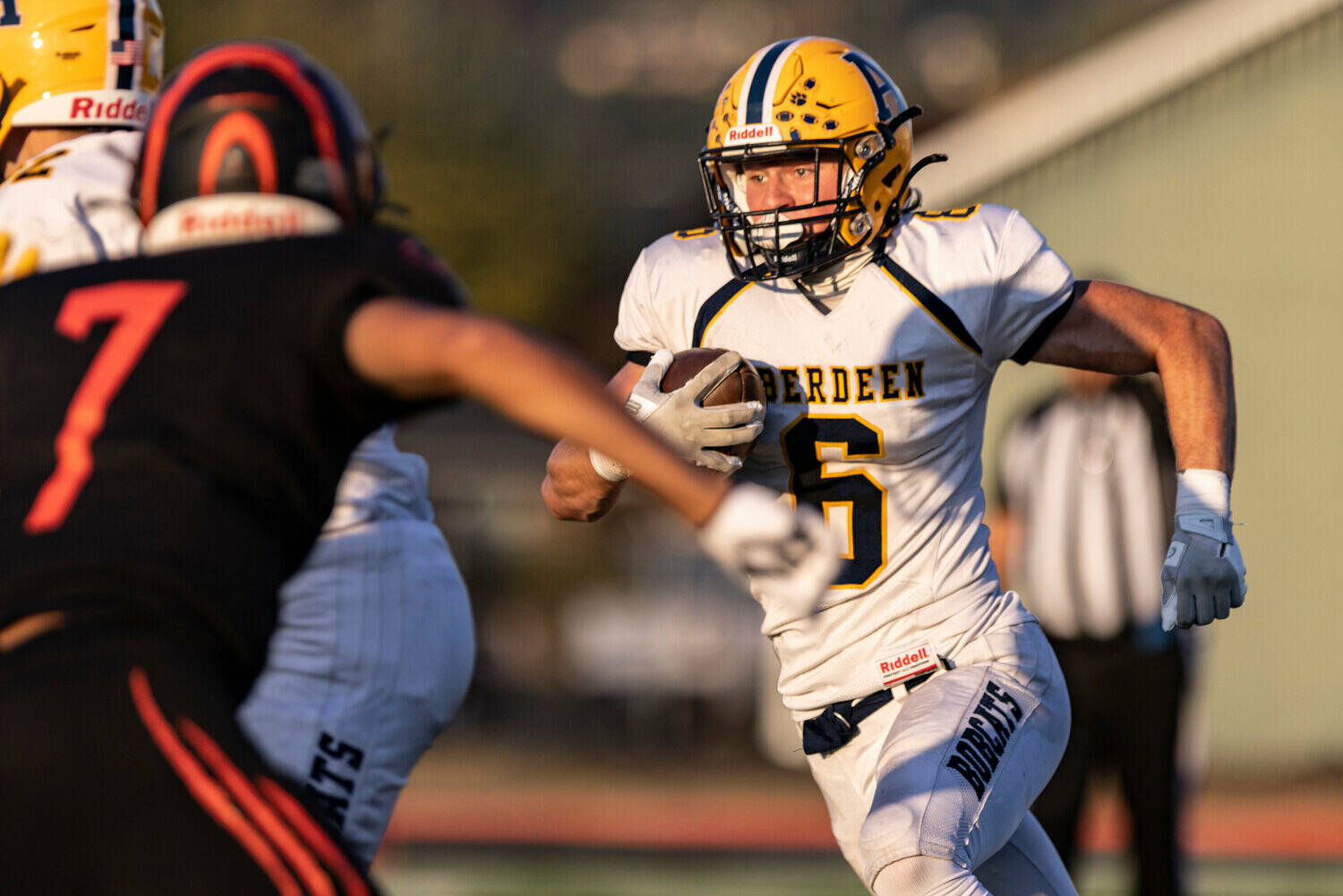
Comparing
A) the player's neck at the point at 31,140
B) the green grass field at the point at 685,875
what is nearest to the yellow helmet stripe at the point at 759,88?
A: the player's neck at the point at 31,140

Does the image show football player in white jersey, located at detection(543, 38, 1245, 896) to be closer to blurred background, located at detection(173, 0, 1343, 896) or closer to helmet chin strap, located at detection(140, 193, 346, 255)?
helmet chin strap, located at detection(140, 193, 346, 255)

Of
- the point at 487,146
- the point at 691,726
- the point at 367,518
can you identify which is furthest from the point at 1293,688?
the point at 487,146

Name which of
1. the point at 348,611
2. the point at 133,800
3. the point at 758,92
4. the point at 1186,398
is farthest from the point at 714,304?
the point at 133,800

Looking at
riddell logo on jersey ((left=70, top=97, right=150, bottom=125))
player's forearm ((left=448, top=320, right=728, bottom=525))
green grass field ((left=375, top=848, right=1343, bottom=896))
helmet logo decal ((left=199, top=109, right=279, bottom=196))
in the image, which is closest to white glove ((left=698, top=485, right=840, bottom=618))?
player's forearm ((left=448, top=320, right=728, bottom=525))

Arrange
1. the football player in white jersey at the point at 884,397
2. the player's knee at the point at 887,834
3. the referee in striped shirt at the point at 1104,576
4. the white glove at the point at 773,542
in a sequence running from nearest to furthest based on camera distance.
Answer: the white glove at the point at 773,542
the player's knee at the point at 887,834
the football player in white jersey at the point at 884,397
the referee in striped shirt at the point at 1104,576

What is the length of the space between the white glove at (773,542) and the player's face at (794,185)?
1.84 meters

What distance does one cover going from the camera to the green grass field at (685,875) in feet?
28.1

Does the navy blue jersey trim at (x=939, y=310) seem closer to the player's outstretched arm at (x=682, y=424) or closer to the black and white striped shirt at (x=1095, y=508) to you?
the player's outstretched arm at (x=682, y=424)

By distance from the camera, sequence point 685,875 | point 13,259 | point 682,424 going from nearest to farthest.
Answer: point 13,259, point 682,424, point 685,875

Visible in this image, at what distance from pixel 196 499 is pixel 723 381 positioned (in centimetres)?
165

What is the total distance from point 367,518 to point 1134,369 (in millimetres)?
1842

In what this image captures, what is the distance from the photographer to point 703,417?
396 cm

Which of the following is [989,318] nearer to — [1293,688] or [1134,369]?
[1134,369]

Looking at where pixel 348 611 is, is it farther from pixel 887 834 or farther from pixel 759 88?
pixel 759 88
